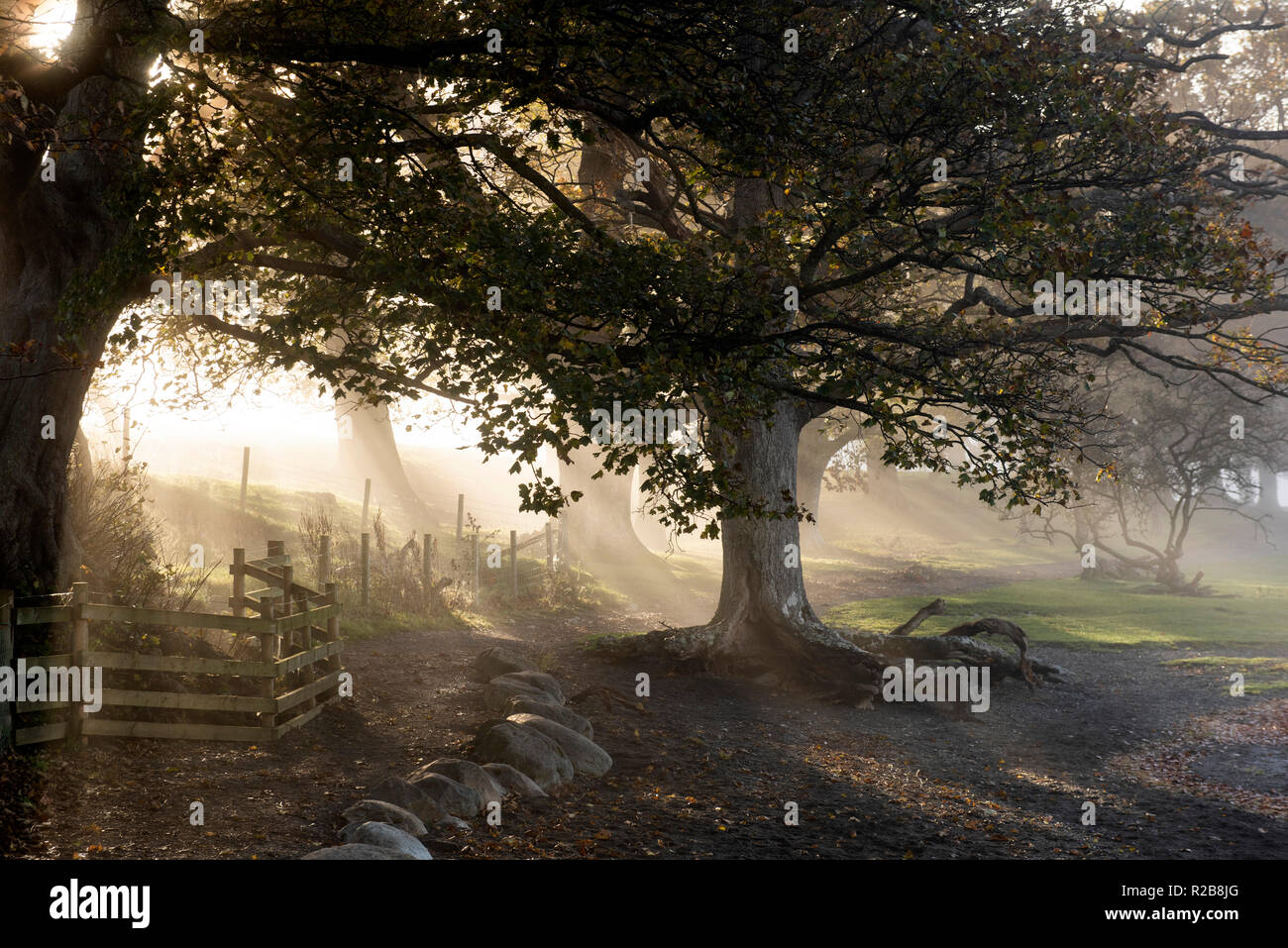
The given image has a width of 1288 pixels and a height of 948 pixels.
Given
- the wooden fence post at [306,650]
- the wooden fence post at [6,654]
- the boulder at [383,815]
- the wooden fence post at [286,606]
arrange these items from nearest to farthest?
the boulder at [383,815], the wooden fence post at [6,654], the wooden fence post at [306,650], the wooden fence post at [286,606]

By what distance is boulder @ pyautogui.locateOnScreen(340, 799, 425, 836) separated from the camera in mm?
7910

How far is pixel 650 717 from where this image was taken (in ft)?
45.4

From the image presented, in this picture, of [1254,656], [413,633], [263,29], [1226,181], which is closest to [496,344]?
[263,29]

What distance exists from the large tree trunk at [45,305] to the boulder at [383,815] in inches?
173

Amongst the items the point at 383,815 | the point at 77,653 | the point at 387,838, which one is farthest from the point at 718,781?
the point at 77,653

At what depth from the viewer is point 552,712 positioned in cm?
1222

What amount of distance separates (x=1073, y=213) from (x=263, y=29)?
774 centimetres

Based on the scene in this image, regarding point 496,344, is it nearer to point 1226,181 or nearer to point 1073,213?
point 1073,213

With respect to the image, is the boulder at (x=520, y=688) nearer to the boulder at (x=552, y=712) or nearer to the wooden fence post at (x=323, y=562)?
the boulder at (x=552, y=712)

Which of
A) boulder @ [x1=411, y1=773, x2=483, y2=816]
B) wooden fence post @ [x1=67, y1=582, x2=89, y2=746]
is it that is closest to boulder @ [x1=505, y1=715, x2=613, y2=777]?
boulder @ [x1=411, y1=773, x2=483, y2=816]

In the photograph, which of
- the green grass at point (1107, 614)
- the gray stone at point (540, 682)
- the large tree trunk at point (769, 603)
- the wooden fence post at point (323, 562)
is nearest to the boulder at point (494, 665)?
the gray stone at point (540, 682)

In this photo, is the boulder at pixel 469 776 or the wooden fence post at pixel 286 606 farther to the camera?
the wooden fence post at pixel 286 606

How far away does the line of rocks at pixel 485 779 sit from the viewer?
24.0ft

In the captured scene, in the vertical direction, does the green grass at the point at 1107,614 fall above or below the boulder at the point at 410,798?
below
